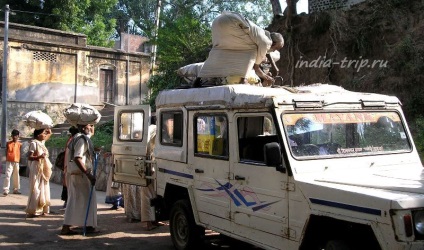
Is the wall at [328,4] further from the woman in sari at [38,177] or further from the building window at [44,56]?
the building window at [44,56]

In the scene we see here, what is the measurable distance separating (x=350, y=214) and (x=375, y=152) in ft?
4.39

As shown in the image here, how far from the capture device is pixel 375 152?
16.6ft

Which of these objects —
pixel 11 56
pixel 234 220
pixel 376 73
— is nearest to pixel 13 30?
pixel 11 56

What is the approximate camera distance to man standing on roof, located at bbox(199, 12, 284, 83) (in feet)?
19.9

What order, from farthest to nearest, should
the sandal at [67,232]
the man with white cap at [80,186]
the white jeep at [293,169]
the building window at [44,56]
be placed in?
the building window at [44,56], the sandal at [67,232], the man with white cap at [80,186], the white jeep at [293,169]

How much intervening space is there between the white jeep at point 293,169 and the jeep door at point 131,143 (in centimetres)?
61

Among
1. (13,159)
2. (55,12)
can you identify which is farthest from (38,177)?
(55,12)

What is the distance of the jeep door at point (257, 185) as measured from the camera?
4.71 m

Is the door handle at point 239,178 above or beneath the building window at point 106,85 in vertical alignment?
beneath

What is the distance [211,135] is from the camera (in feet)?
19.1

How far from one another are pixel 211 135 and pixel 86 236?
120 inches

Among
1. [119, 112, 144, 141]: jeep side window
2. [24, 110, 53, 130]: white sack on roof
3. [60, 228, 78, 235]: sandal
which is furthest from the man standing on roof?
[24, 110, 53, 130]: white sack on roof

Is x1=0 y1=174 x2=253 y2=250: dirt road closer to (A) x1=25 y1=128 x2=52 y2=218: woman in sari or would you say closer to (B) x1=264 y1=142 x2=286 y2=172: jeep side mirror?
(A) x1=25 y1=128 x2=52 y2=218: woman in sari

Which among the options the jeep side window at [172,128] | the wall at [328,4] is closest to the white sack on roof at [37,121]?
the jeep side window at [172,128]
